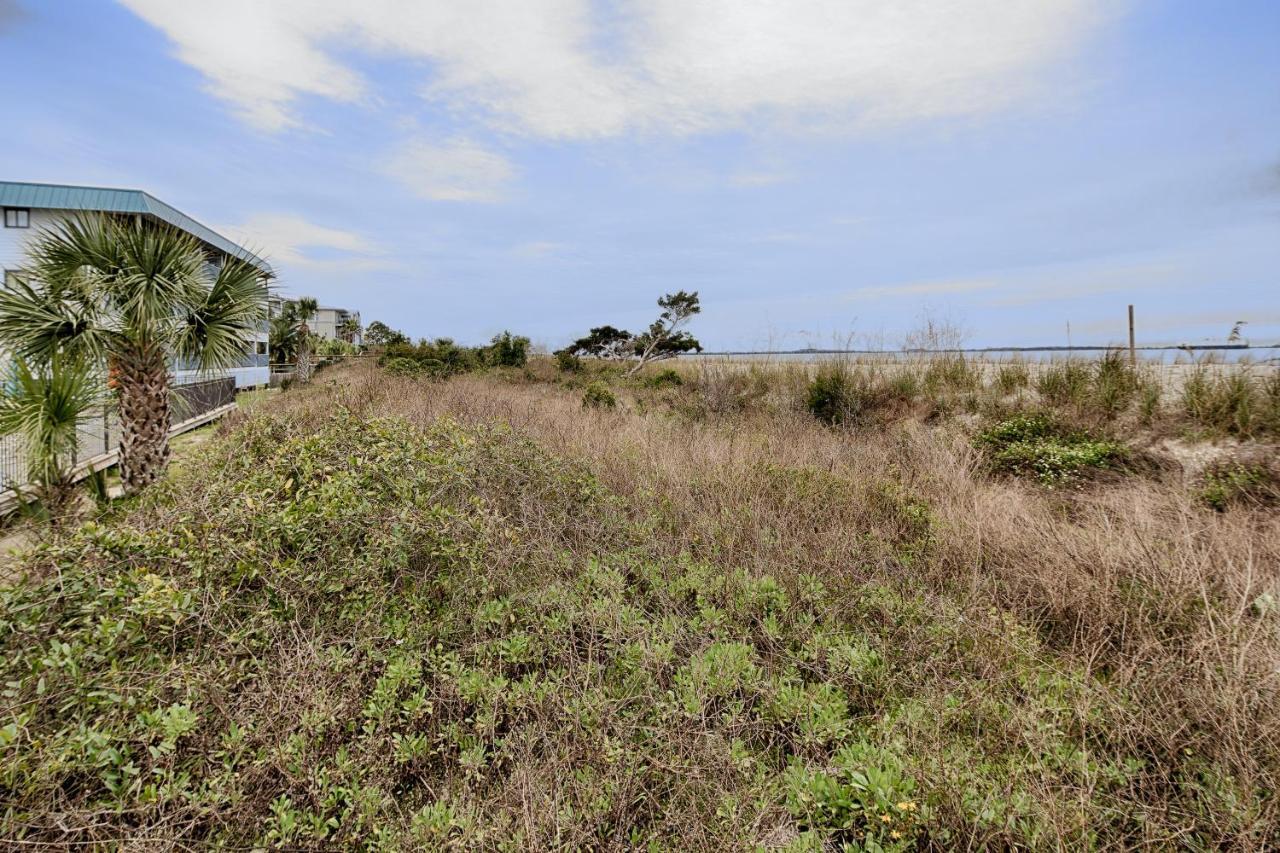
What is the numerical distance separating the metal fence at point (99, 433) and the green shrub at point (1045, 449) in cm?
1113

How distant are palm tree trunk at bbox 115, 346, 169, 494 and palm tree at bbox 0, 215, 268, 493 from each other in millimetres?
10

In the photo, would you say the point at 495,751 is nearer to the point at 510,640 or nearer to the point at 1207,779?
the point at 510,640

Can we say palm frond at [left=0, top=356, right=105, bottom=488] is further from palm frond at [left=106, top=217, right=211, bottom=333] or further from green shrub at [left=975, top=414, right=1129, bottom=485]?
green shrub at [left=975, top=414, right=1129, bottom=485]

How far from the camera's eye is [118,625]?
2.78 metres

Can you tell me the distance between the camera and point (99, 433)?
9.95 meters

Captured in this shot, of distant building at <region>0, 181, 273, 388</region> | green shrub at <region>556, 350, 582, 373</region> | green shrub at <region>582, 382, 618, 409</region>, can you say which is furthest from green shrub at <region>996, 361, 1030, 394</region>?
distant building at <region>0, 181, 273, 388</region>

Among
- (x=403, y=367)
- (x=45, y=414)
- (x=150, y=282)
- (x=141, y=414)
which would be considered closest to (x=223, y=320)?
(x=150, y=282)

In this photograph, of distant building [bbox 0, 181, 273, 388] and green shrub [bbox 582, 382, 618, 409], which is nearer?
green shrub [bbox 582, 382, 618, 409]

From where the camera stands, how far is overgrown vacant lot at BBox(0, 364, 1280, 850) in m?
2.22

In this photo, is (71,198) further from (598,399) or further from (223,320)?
(598,399)

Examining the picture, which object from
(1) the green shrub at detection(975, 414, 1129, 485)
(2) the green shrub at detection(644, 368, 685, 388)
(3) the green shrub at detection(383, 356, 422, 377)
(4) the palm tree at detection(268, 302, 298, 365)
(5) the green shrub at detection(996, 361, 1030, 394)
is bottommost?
(1) the green shrub at detection(975, 414, 1129, 485)

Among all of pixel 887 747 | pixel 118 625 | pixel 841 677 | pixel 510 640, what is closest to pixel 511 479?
pixel 510 640

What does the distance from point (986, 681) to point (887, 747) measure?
0.91 meters

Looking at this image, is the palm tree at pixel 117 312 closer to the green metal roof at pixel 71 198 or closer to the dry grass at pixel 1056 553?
the dry grass at pixel 1056 553
